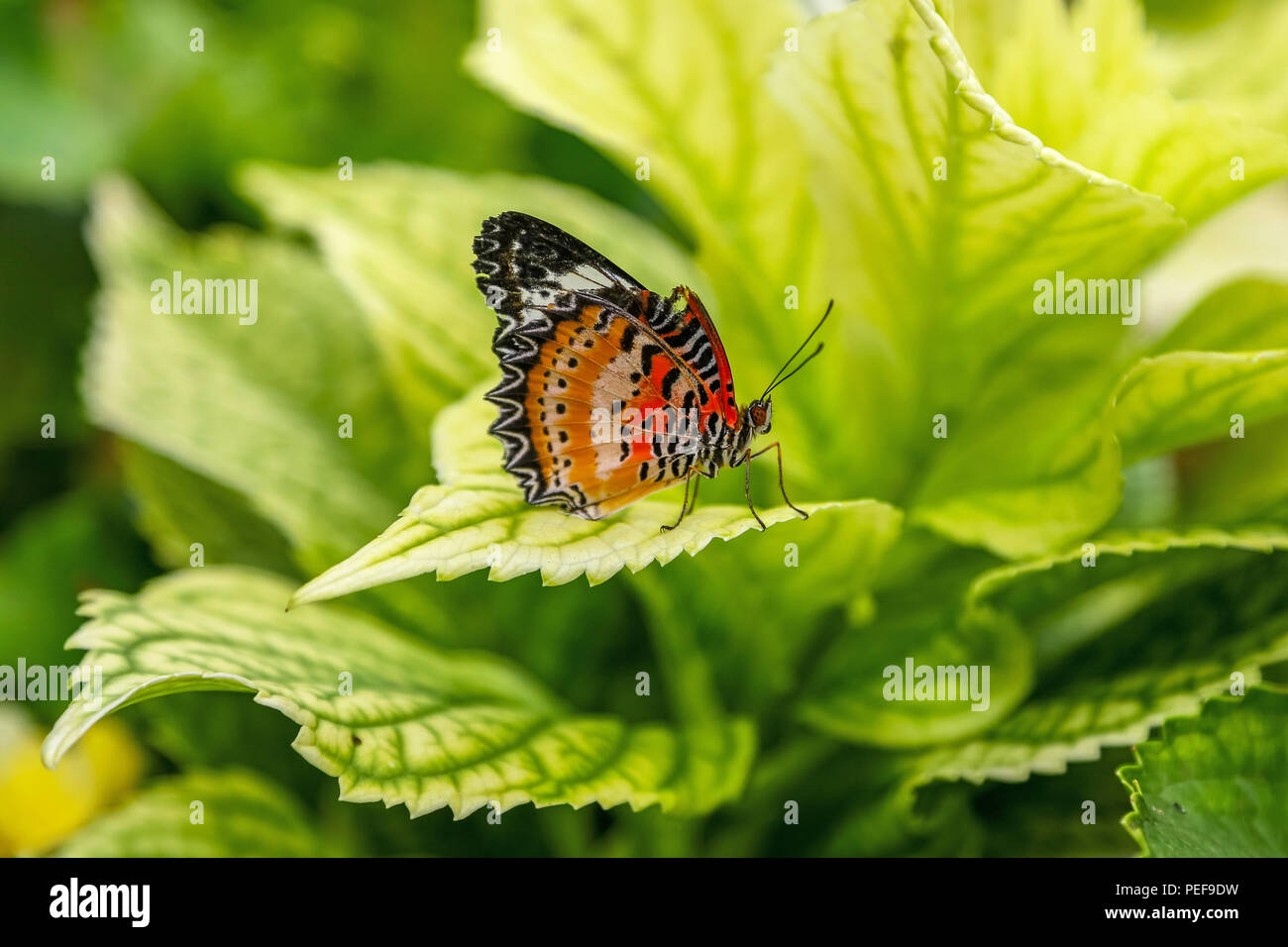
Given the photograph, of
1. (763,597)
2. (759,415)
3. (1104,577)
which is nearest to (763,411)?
(759,415)

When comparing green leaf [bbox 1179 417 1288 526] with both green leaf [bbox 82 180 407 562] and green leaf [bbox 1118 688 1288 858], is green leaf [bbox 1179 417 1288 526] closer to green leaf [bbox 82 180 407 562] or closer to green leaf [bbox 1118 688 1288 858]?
green leaf [bbox 1118 688 1288 858]

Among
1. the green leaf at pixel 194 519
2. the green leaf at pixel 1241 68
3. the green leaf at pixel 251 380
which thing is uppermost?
the green leaf at pixel 1241 68

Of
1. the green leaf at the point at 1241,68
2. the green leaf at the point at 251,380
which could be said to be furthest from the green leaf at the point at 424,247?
the green leaf at the point at 1241,68

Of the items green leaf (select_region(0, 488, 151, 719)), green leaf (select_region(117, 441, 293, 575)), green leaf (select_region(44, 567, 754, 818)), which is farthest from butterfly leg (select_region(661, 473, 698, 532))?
green leaf (select_region(0, 488, 151, 719))

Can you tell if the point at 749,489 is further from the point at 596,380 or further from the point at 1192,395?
the point at 1192,395

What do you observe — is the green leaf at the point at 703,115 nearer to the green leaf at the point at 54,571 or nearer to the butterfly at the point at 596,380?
the butterfly at the point at 596,380
